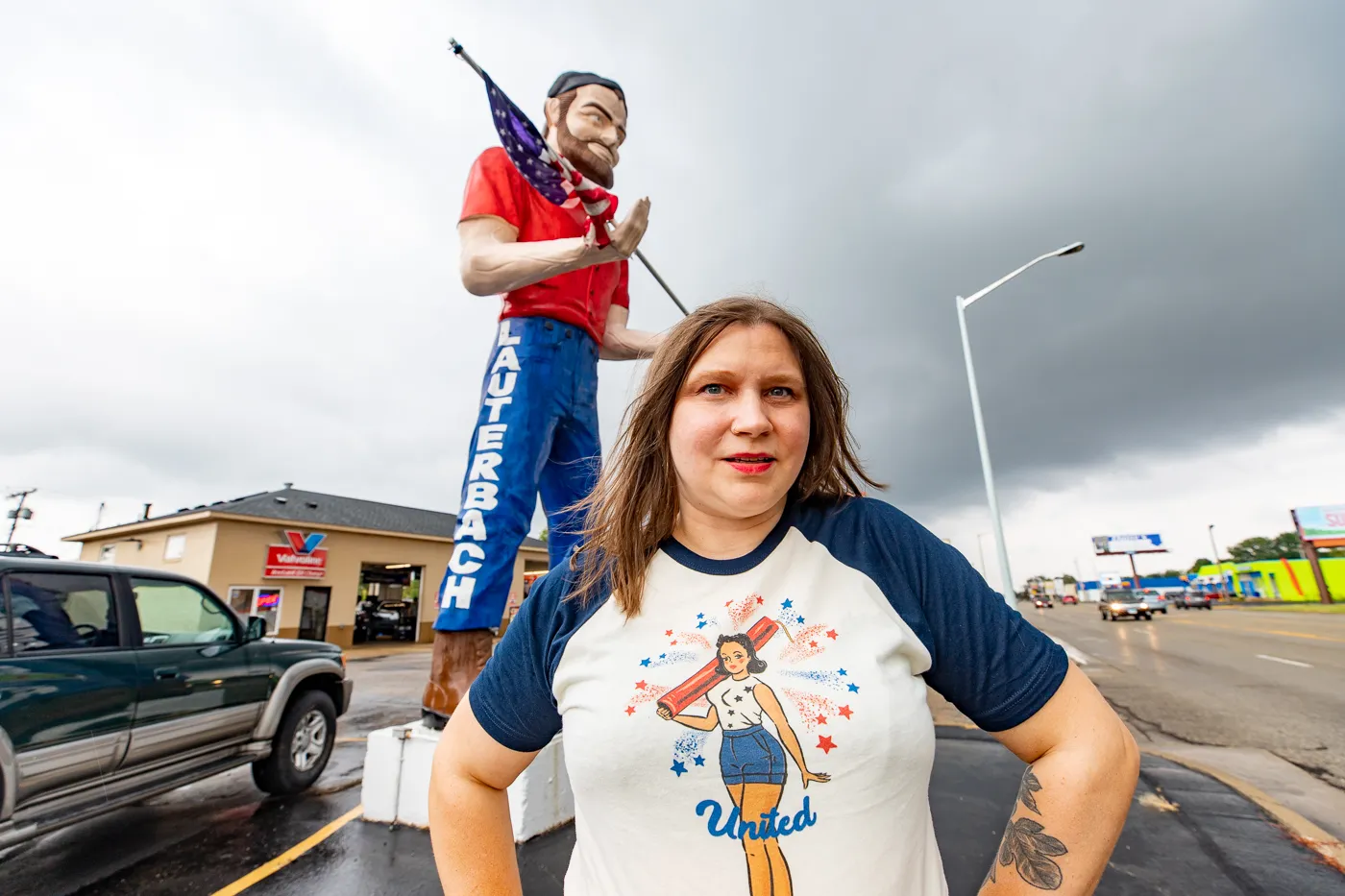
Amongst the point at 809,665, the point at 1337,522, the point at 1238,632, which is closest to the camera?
the point at 809,665

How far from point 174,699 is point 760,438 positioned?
390 cm

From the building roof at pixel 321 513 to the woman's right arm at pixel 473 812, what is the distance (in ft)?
59.4

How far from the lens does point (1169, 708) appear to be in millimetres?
6516

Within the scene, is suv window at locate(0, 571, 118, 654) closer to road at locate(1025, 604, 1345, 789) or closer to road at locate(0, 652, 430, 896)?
road at locate(0, 652, 430, 896)

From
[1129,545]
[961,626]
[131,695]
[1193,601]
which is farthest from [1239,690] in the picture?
[1129,545]

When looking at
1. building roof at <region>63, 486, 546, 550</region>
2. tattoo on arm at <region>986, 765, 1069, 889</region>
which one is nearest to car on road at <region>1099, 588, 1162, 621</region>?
building roof at <region>63, 486, 546, 550</region>

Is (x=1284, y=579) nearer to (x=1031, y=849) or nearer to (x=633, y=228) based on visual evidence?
(x=633, y=228)

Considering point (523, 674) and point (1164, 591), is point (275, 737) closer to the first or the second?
point (523, 674)

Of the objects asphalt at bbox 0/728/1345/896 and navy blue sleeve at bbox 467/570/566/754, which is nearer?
navy blue sleeve at bbox 467/570/566/754

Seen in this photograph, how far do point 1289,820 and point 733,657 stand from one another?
3.99 m

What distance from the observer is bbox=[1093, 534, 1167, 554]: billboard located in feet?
232

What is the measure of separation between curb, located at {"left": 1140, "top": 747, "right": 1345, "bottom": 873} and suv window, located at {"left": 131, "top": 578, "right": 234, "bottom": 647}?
592 centimetres

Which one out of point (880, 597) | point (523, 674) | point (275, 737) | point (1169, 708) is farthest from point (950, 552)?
point (1169, 708)

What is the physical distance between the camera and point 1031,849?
3.04 ft
